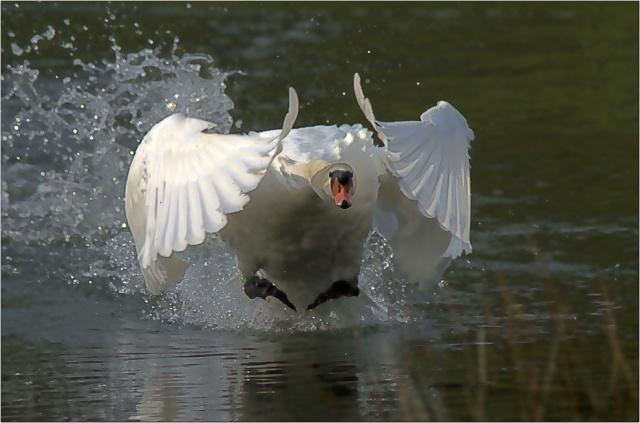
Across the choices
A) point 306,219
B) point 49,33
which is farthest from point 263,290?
point 49,33

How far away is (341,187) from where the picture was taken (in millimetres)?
7129

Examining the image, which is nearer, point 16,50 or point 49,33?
point 16,50

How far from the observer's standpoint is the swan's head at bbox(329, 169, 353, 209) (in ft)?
23.3

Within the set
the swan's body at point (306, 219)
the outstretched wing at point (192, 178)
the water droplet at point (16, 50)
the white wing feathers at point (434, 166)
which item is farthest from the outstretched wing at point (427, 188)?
the water droplet at point (16, 50)

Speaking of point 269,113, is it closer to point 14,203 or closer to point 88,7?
point 14,203

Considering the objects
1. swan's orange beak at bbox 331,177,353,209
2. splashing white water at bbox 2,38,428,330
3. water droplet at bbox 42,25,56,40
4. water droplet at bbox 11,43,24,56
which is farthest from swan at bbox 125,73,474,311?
water droplet at bbox 42,25,56,40

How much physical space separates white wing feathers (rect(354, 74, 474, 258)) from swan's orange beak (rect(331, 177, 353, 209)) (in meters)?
0.30

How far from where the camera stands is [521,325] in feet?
26.1

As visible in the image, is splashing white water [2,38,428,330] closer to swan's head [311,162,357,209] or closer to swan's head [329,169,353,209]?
swan's head [311,162,357,209]

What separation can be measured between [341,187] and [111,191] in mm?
4368

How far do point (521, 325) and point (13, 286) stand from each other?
3.11m

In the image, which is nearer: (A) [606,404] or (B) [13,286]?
(A) [606,404]

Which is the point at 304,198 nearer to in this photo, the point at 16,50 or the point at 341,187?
the point at 341,187

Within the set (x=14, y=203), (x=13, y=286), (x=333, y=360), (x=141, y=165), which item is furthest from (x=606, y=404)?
(x=14, y=203)
